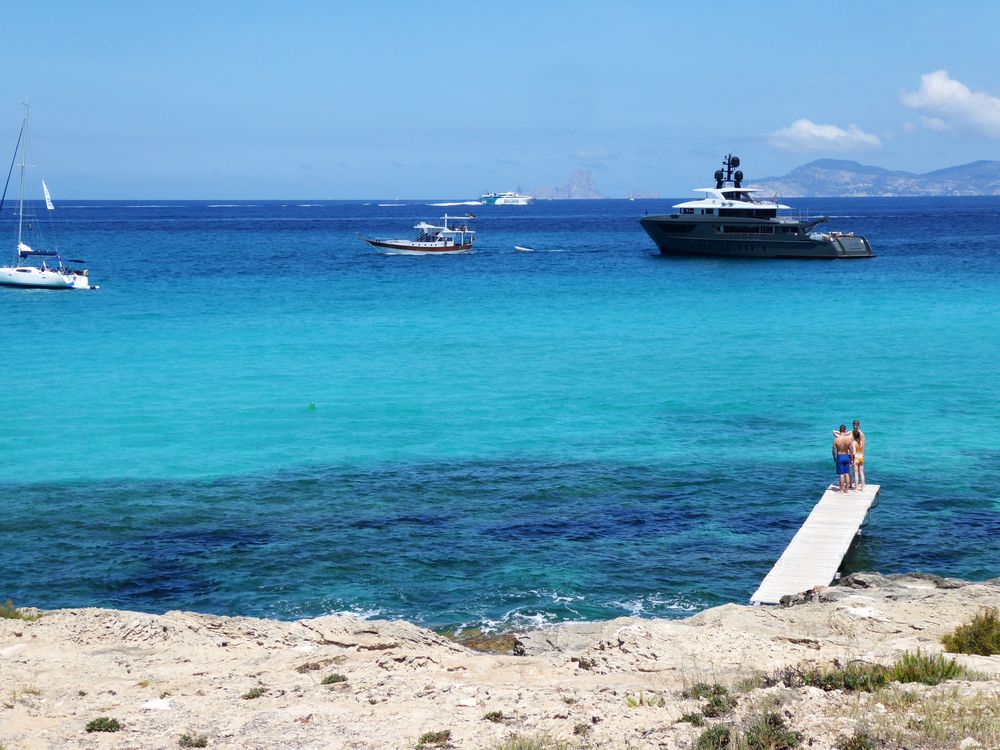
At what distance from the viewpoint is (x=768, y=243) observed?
79.1m

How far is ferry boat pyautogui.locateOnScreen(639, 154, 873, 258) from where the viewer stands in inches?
3115

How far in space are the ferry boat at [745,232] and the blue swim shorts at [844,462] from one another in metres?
60.5

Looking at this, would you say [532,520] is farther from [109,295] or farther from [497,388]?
[109,295]

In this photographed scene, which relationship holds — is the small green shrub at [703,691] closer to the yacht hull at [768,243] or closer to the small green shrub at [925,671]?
the small green shrub at [925,671]

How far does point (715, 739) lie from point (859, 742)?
1187 mm

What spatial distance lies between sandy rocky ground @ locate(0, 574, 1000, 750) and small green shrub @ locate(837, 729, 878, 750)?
69mm

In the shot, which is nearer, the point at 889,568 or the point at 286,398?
Result: the point at 889,568

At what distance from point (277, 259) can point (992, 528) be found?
75.5 metres

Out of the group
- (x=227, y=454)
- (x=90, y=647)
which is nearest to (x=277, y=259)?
(x=227, y=454)

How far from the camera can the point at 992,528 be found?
64.0ft

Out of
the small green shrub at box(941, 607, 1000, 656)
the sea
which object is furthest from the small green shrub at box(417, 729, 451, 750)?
the sea

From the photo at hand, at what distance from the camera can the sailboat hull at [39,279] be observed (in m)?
60.4

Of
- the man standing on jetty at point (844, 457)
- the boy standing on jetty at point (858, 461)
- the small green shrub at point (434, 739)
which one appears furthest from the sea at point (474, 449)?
the small green shrub at point (434, 739)

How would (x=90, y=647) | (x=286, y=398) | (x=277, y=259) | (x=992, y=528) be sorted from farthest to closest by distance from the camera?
(x=277, y=259), (x=286, y=398), (x=992, y=528), (x=90, y=647)
